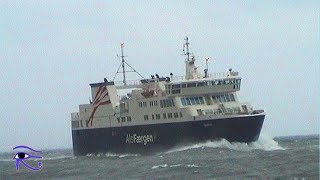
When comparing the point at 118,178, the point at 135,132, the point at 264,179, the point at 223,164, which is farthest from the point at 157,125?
the point at 264,179

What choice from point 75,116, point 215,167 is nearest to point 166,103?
point 75,116

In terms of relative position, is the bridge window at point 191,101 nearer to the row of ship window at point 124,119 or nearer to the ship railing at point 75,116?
the row of ship window at point 124,119

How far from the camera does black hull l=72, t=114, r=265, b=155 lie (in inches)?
2261

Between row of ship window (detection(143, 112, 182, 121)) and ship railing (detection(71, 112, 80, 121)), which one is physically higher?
ship railing (detection(71, 112, 80, 121))

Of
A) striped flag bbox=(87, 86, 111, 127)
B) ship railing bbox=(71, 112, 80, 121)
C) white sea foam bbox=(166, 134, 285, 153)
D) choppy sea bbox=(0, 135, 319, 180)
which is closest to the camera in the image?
choppy sea bbox=(0, 135, 319, 180)

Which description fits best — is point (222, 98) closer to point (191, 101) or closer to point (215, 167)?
point (191, 101)

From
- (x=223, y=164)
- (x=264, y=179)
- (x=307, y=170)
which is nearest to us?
(x=264, y=179)

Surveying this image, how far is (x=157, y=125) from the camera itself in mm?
60938

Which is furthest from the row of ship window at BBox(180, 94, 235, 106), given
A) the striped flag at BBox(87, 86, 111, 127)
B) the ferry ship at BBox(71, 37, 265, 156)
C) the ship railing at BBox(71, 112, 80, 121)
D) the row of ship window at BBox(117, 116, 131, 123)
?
the ship railing at BBox(71, 112, 80, 121)

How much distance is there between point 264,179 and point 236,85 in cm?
2955

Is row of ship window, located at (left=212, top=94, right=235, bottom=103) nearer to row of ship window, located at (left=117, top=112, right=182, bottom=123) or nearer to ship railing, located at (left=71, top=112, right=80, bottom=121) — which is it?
row of ship window, located at (left=117, top=112, right=182, bottom=123)

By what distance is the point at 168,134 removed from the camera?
6012 cm

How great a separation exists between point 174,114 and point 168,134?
1671mm

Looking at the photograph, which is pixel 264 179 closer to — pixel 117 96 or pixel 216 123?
pixel 216 123
